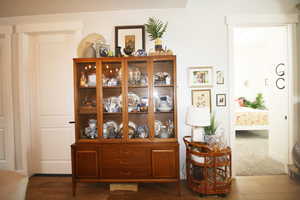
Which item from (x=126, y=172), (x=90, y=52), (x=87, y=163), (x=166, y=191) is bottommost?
(x=166, y=191)

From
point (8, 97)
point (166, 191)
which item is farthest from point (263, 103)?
A: point (8, 97)

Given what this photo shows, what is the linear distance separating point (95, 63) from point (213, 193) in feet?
7.83

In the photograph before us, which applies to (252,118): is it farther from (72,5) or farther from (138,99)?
(72,5)

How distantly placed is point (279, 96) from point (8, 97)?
5.04 meters

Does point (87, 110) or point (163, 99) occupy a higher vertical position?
point (163, 99)

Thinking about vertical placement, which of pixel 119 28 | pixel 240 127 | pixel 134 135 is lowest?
pixel 240 127

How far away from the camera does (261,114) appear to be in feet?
14.1

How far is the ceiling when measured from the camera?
7.29 ft

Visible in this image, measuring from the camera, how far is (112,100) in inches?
86.9

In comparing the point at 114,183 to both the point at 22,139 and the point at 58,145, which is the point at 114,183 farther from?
the point at 22,139

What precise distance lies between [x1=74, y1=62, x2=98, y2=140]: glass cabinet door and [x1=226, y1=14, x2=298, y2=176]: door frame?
7.08 ft

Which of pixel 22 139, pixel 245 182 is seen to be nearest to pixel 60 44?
pixel 22 139

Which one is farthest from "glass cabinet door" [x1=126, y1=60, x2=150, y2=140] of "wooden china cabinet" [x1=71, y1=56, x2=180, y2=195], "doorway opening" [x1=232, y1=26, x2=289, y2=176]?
"doorway opening" [x1=232, y1=26, x2=289, y2=176]

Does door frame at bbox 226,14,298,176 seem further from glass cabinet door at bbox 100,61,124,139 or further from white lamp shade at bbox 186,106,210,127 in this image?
glass cabinet door at bbox 100,61,124,139
